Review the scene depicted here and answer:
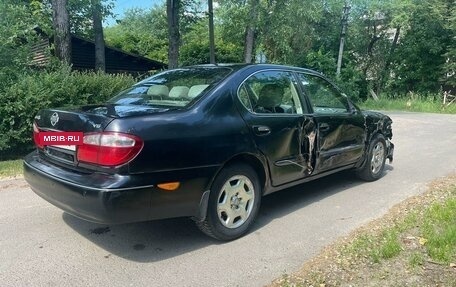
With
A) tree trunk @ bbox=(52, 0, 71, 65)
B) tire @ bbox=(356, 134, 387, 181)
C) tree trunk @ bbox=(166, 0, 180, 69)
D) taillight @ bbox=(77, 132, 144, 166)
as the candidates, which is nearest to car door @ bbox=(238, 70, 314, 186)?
taillight @ bbox=(77, 132, 144, 166)

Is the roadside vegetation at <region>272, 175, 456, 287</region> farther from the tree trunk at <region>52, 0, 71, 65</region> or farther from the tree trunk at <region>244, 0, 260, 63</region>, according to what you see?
the tree trunk at <region>244, 0, 260, 63</region>

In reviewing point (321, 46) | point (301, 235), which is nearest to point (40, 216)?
point (301, 235)

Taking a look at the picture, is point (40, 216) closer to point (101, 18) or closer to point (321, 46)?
point (101, 18)

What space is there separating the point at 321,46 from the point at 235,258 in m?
26.2

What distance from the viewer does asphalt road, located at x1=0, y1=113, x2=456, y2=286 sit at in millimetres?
3370

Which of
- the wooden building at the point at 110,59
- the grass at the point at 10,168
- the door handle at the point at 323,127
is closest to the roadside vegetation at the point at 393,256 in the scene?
the door handle at the point at 323,127

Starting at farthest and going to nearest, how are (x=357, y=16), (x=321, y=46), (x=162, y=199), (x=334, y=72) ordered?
(x=357, y=16)
(x=321, y=46)
(x=334, y=72)
(x=162, y=199)

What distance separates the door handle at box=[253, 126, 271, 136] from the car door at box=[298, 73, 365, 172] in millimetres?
875

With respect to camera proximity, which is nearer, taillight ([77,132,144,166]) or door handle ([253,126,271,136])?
taillight ([77,132,144,166])

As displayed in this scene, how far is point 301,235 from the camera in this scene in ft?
14.0

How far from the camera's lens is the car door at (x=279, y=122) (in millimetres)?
4203

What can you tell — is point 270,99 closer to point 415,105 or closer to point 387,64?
point 415,105

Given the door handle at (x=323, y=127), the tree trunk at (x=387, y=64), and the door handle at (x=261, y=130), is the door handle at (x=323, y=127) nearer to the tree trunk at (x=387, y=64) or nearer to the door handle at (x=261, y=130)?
the door handle at (x=261, y=130)

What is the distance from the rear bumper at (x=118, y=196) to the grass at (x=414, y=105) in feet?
77.7
